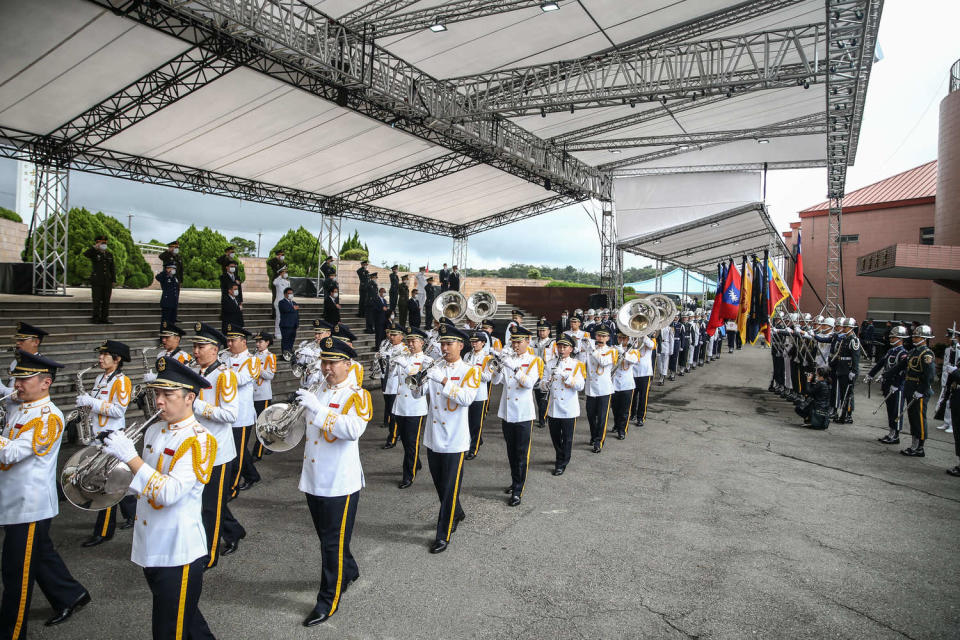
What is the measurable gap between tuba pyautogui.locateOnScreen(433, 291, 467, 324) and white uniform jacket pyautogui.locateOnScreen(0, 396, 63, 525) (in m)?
10.4

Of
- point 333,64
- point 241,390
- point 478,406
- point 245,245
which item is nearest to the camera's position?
point 241,390

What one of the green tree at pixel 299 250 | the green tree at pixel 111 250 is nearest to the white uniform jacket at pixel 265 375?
the green tree at pixel 111 250

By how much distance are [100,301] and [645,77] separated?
1230 centimetres

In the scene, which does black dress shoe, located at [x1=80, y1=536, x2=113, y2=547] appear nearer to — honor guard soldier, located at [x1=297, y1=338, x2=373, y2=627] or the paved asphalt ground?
the paved asphalt ground

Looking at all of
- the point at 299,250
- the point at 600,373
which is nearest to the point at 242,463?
the point at 600,373

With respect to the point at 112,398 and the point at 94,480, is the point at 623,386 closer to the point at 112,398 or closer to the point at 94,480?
the point at 112,398

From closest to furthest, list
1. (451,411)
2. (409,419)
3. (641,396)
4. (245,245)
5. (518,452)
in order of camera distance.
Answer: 1. (451,411)
2. (518,452)
3. (409,419)
4. (641,396)
5. (245,245)

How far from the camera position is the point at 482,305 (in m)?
14.5

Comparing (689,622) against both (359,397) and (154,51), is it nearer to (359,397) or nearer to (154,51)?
(359,397)

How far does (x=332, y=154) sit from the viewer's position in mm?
15820

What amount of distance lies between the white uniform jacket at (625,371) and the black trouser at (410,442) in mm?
4009

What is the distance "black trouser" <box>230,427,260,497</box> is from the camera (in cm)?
543

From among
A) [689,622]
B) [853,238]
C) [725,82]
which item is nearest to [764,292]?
[725,82]

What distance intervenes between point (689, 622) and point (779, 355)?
39.9ft
